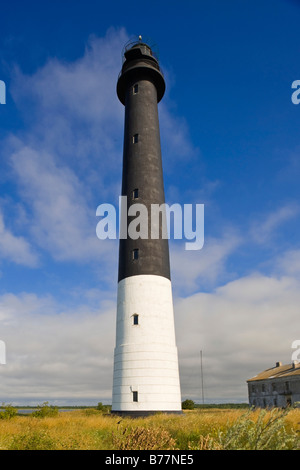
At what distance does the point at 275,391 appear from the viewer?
145 ft

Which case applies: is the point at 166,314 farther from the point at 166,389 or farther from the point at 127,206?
the point at 127,206

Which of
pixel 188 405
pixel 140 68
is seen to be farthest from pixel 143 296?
pixel 188 405

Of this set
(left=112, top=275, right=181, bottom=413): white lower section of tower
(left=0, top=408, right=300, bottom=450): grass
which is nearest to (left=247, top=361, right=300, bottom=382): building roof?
(left=112, top=275, right=181, bottom=413): white lower section of tower

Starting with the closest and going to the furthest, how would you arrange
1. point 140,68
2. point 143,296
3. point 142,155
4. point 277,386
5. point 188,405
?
point 143,296 < point 142,155 < point 140,68 < point 188,405 < point 277,386

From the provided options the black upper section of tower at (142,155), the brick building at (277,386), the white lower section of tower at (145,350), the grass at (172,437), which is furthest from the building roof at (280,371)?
the grass at (172,437)

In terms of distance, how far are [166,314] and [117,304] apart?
3.34 metres

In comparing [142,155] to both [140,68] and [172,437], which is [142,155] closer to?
[140,68]

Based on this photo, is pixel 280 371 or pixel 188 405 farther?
pixel 280 371

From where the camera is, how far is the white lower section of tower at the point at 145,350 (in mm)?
20219

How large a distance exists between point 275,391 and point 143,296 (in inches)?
1259

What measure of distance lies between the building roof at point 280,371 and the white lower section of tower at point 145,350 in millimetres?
26899

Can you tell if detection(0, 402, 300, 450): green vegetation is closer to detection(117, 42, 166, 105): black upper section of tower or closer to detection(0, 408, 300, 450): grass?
detection(0, 408, 300, 450): grass

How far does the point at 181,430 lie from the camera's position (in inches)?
495
